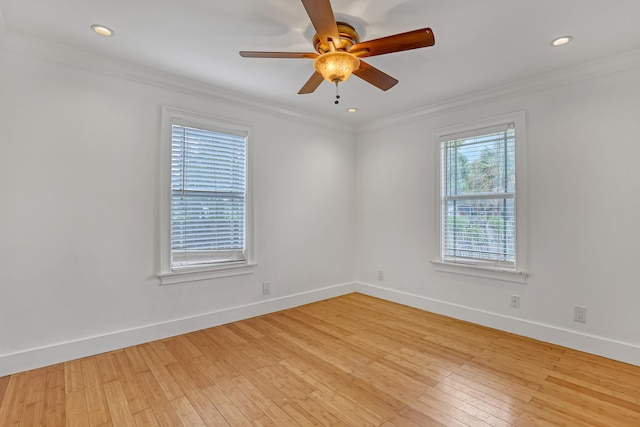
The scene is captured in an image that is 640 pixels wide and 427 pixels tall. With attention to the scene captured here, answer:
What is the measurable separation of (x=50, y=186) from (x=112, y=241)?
63 centimetres

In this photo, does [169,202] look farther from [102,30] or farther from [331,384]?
[331,384]

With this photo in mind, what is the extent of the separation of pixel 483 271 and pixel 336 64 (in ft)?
8.93

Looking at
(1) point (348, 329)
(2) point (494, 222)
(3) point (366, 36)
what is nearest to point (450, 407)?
(1) point (348, 329)

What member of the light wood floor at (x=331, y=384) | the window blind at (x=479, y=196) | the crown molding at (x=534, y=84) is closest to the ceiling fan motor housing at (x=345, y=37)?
the crown molding at (x=534, y=84)

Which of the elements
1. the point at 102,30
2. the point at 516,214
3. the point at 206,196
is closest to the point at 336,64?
the point at 102,30

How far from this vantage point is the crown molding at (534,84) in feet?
8.61

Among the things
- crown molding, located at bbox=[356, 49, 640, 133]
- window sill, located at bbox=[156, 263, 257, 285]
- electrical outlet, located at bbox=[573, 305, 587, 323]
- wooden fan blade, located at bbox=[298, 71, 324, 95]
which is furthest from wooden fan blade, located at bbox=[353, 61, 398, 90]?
electrical outlet, located at bbox=[573, 305, 587, 323]

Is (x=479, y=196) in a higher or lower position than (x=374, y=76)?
lower

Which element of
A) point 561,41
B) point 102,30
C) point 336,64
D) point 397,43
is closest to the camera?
point 397,43

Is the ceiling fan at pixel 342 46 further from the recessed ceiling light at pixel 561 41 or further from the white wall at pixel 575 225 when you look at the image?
the white wall at pixel 575 225

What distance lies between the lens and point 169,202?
3080mm

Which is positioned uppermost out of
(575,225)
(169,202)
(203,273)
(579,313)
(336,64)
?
(336,64)

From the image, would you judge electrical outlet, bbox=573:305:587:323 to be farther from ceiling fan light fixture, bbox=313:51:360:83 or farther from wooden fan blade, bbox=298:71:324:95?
wooden fan blade, bbox=298:71:324:95

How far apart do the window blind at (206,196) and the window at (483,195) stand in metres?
2.44
